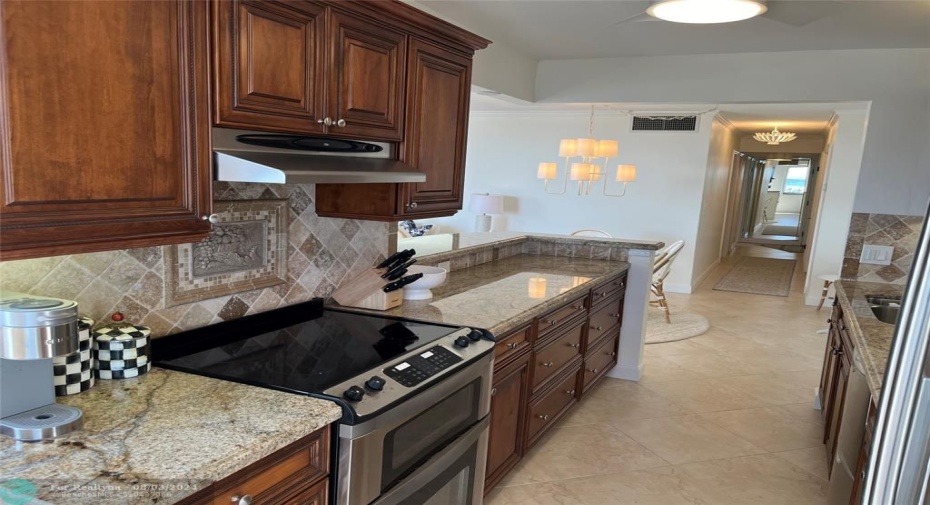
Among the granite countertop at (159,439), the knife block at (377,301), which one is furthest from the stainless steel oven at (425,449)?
the knife block at (377,301)

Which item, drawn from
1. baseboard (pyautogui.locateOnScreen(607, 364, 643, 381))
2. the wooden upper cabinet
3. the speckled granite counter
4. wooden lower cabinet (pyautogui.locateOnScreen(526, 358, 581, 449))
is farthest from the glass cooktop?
baseboard (pyautogui.locateOnScreen(607, 364, 643, 381))

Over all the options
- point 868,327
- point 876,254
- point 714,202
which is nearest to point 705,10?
point 868,327

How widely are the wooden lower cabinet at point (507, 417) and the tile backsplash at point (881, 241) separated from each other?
2.54 m

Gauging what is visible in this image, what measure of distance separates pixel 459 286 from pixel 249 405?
177 centimetres

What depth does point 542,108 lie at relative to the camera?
7898 millimetres

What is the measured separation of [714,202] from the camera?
29.1 ft

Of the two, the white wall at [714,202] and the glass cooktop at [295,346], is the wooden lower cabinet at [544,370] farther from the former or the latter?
the white wall at [714,202]

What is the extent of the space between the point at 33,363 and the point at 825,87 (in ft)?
15.3

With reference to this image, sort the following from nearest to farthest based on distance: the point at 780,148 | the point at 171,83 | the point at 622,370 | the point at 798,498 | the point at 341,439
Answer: the point at 171,83
the point at 341,439
the point at 798,498
the point at 622,370
the point at 780,148

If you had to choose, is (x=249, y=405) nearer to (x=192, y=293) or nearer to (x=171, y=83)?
(x=192, y=293)

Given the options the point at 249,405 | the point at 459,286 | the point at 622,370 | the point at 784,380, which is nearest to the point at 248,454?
the point at 249,405

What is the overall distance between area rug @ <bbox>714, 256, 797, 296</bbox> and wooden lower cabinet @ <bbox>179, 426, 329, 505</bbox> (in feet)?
25.3

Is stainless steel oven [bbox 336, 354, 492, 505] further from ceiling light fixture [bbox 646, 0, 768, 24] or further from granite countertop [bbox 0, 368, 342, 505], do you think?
ceiling light fixture [bbox 646, 0, 768, 24]

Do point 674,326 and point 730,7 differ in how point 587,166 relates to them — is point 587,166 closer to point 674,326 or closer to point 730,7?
point 674,326
